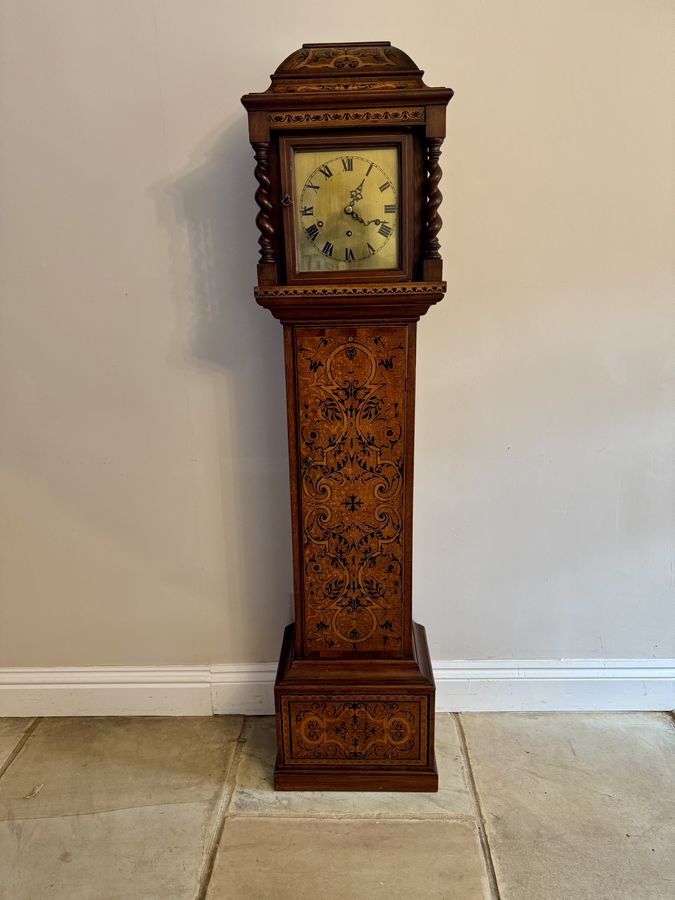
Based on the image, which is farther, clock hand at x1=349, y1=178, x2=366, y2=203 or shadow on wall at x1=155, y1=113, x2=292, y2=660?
shadow on wall at x1=155, y1=113, x2=292, y2=660

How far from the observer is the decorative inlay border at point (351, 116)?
1.34m

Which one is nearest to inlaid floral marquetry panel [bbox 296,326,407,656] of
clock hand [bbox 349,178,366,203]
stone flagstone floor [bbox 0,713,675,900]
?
clock hand [bbox 349,178,366,203]

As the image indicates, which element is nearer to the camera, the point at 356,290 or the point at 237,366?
the point at 356,290

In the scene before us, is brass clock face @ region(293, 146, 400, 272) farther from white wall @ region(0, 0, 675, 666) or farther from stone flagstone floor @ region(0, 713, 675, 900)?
stone flagstone floor @ region(0, 713, 675, 900)

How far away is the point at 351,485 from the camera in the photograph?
1.58 m

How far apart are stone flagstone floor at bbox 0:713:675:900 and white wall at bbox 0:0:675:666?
0.23m

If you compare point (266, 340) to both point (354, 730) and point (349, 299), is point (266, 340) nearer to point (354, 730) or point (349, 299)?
point (349, 299)

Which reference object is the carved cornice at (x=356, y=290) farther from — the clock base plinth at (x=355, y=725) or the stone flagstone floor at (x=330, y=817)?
the stone flagstone floor at (x=330, y=817)

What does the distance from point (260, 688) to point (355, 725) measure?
0.41 m

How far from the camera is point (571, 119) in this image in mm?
1639

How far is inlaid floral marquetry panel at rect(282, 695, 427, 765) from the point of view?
167 cm

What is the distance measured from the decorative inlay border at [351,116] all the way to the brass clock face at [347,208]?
0.06 metres

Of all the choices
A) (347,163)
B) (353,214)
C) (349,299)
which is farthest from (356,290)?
(347,163)

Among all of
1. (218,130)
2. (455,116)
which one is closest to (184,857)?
(218,130)
